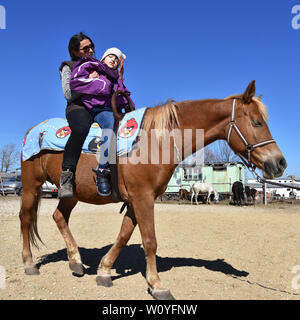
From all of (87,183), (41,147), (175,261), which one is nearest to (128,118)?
(87,183)

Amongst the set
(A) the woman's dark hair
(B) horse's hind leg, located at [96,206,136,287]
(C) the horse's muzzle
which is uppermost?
(A) the woman's dark hair

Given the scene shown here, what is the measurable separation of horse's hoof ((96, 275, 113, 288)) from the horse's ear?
2.87 metres

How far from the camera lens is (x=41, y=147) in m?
4.43

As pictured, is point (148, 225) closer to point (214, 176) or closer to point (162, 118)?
point (162, 118)

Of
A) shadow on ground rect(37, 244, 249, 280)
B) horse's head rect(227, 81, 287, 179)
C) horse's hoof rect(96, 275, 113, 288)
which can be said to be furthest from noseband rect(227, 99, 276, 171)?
horse's hoof rect(96, 275, 113, 288)

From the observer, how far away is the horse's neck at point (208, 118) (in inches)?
144

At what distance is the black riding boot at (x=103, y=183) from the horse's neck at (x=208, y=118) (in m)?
1.14

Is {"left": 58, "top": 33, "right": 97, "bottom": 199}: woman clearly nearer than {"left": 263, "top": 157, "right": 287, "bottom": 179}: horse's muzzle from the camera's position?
No

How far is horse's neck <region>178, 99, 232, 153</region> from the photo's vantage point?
12.0 feet

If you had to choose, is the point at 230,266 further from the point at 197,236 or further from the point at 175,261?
the point at 197,236

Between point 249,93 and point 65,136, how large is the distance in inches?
99.8

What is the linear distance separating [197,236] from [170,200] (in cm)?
1963

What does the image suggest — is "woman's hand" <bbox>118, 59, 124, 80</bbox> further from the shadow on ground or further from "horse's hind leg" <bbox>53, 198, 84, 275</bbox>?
the shadow on ground

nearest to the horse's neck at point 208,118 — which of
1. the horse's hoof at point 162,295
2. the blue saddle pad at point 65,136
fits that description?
the blue saddle pad at point 65,136
